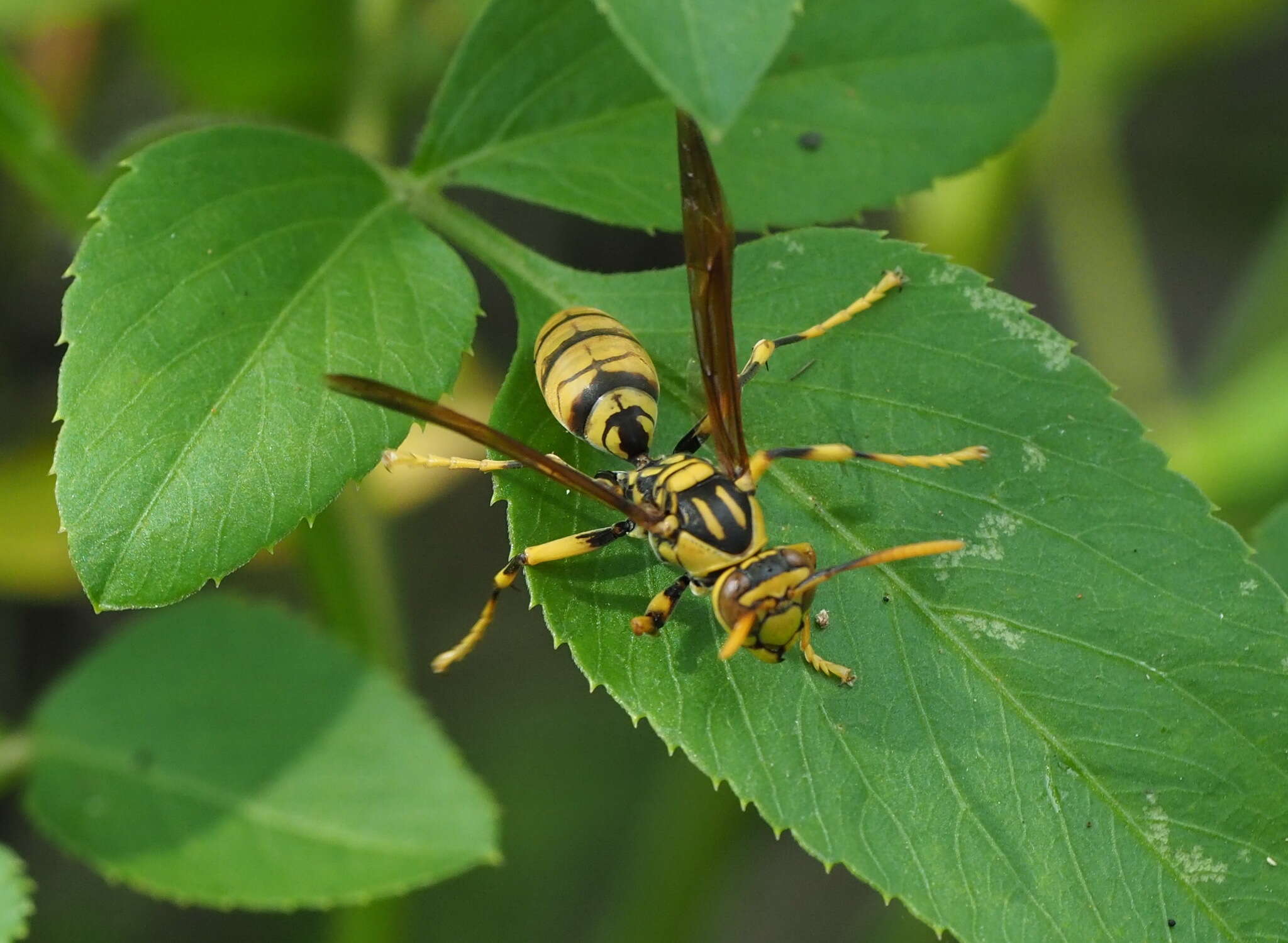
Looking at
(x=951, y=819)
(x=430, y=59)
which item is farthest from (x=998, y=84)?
(x=430, y=59)

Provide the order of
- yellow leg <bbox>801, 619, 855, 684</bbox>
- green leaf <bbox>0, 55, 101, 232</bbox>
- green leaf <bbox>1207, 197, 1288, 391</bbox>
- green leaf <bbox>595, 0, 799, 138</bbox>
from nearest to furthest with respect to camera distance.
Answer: green leaf <bbox>595, 0, 799, 138</bbox>
yellow leg <bbox>801, 619, 855, 684</bbox>
green leaf <bbox>0, 55, 101, 232</bbox>
green leaf <bbox>1207, 197, 1288, 391</bbox>

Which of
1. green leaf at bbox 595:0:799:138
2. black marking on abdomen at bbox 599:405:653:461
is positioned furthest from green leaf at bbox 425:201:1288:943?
green leaf at bbox 595:0:799:138

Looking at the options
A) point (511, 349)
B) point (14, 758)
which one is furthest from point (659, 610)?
point (511, 349)

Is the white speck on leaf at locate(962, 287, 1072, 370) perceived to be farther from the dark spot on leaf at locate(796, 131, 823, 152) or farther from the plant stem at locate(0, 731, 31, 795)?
the plant stem at locate(0, 731, 31, 795)

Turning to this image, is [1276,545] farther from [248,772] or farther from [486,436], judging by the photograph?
[248,772]

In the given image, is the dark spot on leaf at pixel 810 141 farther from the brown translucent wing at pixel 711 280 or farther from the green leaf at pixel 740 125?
the brown translucent wing at pixel 711 280

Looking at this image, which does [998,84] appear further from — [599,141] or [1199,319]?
[1199,319]
